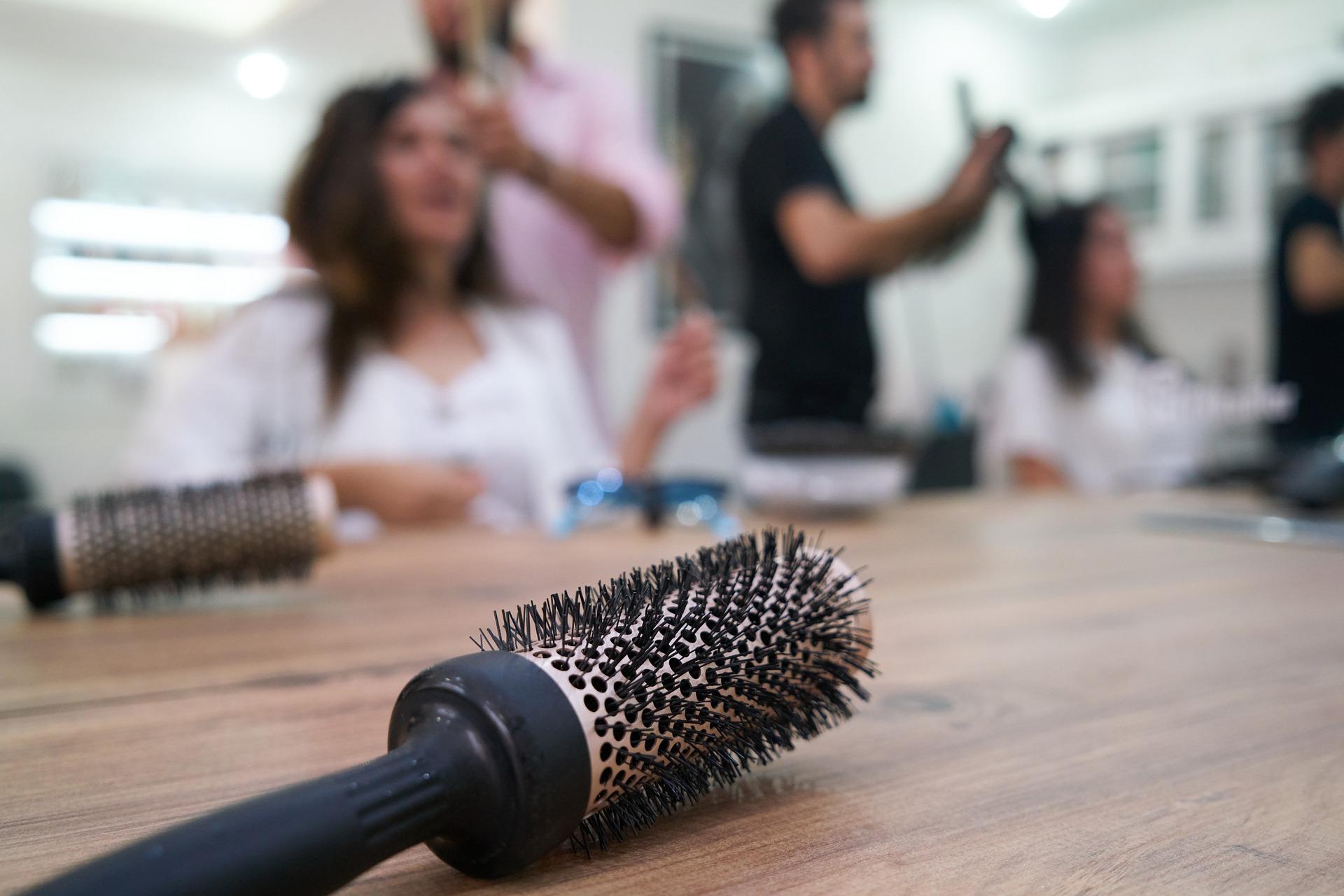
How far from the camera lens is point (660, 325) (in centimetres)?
247

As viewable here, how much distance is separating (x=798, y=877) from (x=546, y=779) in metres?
0.05

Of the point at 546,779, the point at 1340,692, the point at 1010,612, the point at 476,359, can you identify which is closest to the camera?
the point at 546,779

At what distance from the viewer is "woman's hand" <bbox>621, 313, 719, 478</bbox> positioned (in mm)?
1116

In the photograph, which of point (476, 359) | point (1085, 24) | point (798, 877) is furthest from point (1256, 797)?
point (1085, 24)

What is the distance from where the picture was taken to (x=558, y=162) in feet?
5.04

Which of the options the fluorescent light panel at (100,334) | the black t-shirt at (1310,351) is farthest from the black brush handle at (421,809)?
the fluorescent light panel at (100,334)

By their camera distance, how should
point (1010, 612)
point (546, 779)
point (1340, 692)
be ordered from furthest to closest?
1. point (1010, 612)
2. point (1340, 692)
3. point (546, 779)

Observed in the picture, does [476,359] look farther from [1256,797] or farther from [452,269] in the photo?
[1256,797]

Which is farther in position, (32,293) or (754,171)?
(32,293)

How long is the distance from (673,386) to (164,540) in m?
0.80

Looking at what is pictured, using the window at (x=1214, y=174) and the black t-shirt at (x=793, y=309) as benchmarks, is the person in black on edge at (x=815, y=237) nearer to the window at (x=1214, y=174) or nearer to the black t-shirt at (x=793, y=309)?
the black t-shirt at (x=793, y=309)

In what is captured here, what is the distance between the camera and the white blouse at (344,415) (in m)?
1.13

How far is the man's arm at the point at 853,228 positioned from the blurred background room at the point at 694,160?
0.74 ft

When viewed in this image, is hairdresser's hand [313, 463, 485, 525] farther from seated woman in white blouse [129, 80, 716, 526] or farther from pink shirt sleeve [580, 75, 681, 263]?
pink shirt sleeve [580, 75, 681, 263]
